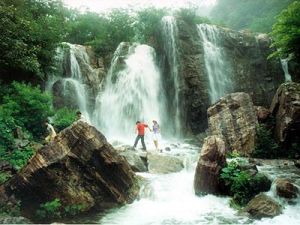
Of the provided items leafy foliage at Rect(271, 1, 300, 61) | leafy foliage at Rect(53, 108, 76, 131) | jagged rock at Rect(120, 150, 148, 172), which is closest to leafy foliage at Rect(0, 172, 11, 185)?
jagged rock at Rect(120, 150, 148, 172)

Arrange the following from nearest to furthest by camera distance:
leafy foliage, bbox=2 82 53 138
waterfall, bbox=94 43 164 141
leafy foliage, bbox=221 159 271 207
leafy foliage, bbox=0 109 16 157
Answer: leafy foliage, bbox=221 159 271 207
leafy foliage, bbox=0 109 16 157
leafy foliage, bbox=2 82 53 138
waterfall, bbox=94 43 164 141

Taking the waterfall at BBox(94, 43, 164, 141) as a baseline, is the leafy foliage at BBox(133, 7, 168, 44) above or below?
above

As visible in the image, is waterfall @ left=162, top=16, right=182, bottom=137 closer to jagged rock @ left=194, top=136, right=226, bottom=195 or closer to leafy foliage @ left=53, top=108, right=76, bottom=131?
leafy foliage @ left=53, top=108, right=76, bottom=131

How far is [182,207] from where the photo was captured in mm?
10531

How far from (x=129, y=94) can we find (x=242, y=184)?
40.7 feet

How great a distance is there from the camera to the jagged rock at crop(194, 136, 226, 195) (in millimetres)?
11078

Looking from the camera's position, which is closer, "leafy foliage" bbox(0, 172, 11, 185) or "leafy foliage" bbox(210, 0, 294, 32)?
"leafy foliage" bbox(0, 172, 11, 185)

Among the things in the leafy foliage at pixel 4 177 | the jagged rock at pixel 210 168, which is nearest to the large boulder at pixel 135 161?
the jagged rock at pixel 210 168

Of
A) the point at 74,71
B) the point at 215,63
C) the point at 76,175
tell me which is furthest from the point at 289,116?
the point at 74,71

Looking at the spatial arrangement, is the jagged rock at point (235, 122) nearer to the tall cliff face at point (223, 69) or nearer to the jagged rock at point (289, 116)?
the jagged rock at point (289, 116)

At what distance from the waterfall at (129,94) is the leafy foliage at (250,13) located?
56.4 ft

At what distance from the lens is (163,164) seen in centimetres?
1377

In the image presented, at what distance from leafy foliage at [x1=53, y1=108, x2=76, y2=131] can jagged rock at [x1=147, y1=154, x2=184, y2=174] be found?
3.81 metres

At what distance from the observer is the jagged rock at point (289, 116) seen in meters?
16.1
